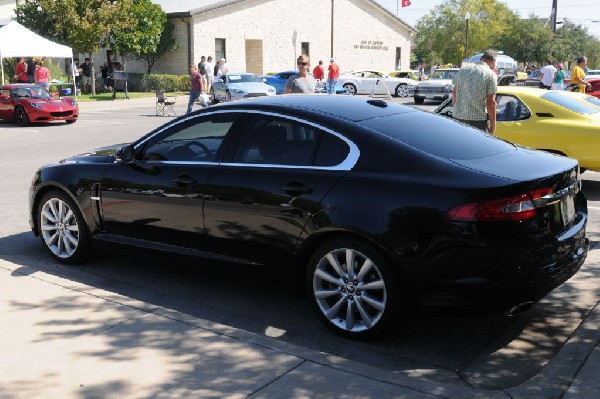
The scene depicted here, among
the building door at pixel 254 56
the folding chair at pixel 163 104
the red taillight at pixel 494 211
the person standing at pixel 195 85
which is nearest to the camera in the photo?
the red taillight at pixel 494 211

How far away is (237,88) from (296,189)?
73.5 feet

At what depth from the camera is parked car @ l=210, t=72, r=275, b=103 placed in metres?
26.5

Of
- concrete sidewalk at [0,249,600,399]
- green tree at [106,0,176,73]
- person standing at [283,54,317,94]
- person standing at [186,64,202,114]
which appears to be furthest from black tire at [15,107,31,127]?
concrete sidewalk at [0,249,600,399]

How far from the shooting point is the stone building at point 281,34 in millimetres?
38031

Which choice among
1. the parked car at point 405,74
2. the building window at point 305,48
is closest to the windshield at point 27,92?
the parked car at point 405,74

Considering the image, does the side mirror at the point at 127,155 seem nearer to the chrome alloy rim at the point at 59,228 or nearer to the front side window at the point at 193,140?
the front side window at the point at 193,140

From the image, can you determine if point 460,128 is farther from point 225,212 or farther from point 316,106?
point 225,212

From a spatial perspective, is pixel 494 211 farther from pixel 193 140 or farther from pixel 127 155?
pixel 127 155

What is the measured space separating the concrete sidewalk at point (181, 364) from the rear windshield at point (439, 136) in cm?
137

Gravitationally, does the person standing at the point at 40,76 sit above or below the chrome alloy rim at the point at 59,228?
above

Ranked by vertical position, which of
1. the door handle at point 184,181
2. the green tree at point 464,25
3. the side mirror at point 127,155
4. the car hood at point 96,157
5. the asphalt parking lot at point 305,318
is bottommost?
the asphalt parking lot at point 305,318

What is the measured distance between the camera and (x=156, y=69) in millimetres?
39094

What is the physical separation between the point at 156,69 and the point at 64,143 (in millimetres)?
24094

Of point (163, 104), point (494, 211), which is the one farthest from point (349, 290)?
point (163, 104)
